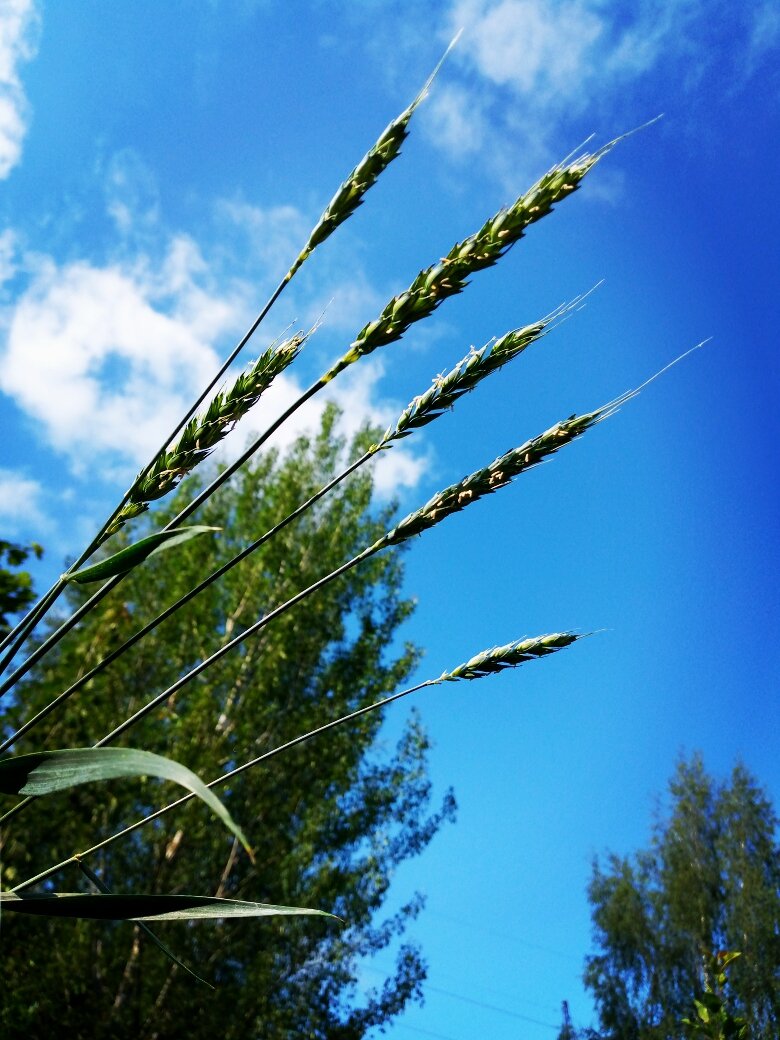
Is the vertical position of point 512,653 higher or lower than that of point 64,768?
higher

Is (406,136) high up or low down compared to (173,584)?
down

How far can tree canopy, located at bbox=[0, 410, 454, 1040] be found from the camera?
743 cm

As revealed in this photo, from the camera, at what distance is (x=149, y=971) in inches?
309

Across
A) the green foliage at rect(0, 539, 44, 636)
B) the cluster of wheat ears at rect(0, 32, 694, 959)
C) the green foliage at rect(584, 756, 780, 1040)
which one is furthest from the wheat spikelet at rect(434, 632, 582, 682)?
the green foliage at rect(584, 756, 780, 1040)

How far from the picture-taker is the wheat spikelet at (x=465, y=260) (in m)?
0.87

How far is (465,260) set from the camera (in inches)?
34.6

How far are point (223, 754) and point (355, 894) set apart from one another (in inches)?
77.9

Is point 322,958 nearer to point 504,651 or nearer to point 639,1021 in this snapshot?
point 504,651

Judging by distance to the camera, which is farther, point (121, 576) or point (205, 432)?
point (205, 432)

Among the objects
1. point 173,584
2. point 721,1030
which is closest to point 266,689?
point 173,584

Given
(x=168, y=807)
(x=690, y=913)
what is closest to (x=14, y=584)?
(x=168, y=807)

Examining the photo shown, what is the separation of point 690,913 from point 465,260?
18959 mm

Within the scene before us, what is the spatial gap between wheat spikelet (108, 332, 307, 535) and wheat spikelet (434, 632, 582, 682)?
0.39 metres

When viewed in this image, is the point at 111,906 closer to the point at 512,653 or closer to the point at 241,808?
the point at 512,653
